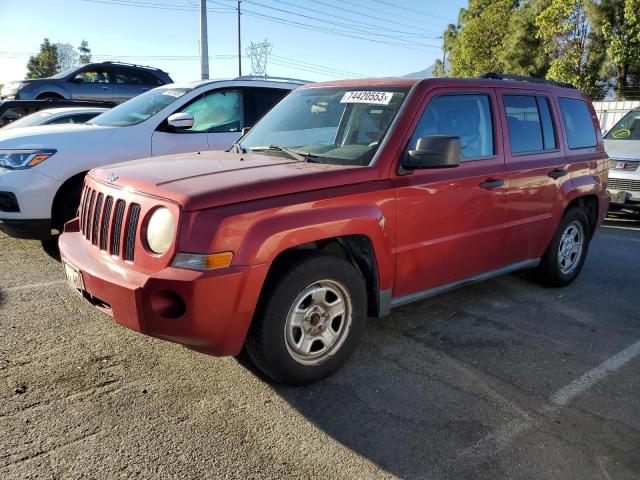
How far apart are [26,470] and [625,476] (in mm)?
2771

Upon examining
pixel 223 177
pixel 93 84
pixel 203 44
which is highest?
pixel 203 44

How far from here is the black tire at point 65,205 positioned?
17.5 ft

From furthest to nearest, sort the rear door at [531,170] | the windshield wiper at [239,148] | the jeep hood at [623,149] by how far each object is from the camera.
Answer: the jeep hood at [623,149] → the rear door at [531,170] → the windshield wiper at [239,148]

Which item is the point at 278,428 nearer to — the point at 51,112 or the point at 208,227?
the point at 208,227

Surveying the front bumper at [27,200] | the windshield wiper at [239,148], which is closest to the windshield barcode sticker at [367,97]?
the windshield wiper at [239,148]

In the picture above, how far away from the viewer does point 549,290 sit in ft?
17.0

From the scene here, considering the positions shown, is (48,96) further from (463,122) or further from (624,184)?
(624,184)

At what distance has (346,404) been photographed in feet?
10.0

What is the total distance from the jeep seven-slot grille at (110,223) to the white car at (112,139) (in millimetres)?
2076

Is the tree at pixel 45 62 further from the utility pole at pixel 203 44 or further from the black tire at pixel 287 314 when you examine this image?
the black tire at pixel 287 314

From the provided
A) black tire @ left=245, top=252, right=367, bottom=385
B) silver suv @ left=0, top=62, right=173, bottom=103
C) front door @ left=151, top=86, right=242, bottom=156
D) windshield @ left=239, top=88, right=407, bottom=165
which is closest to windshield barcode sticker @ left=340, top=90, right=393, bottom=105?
A: windshield @ left=239, top=88, right=407, bottom=165

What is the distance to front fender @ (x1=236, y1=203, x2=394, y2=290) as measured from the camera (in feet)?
9.04

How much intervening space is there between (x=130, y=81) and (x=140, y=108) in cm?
933

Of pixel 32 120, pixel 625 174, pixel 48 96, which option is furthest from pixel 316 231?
pixel 48 96
